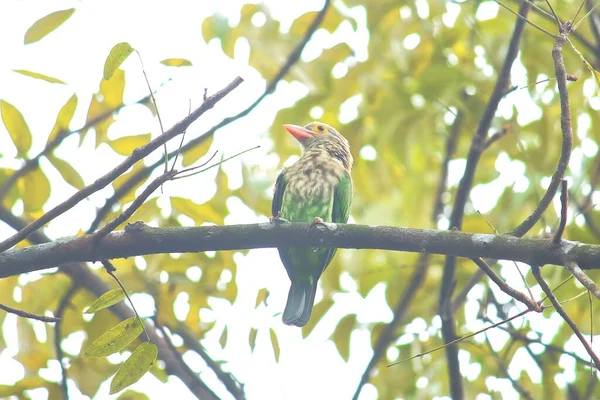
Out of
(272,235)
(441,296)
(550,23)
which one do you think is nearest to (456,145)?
(550,23)

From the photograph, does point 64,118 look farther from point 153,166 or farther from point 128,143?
point 153,166

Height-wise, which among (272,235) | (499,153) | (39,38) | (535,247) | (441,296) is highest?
(499,153)

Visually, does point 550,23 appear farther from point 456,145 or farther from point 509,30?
point 456,145

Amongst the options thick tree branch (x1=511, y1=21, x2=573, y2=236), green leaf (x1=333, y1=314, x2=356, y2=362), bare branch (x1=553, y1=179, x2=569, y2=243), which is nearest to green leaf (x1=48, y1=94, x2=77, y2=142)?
green leaf (x1=333, y1=314, x2=356, y2=362)

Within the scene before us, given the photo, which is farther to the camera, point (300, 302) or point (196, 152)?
point (300, 302)

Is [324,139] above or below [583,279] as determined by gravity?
above

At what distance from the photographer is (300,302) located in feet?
15.2

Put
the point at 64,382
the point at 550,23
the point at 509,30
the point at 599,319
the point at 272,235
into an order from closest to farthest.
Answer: the point at 272,235 < the point at 64,382 < the point at 599,319 < the point at 509,30 < the point at 550,23

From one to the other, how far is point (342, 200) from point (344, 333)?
916 millimetres

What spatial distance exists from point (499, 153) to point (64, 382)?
3.25 meters

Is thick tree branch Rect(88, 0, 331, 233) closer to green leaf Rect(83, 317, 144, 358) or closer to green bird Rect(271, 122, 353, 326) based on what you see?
green bird Rect(271, 122, 353, 326)

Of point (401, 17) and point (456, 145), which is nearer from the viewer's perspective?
point (401, 17)

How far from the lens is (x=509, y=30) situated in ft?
15.7

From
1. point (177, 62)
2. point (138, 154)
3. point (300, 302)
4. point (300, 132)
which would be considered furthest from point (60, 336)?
point (300, 132)
